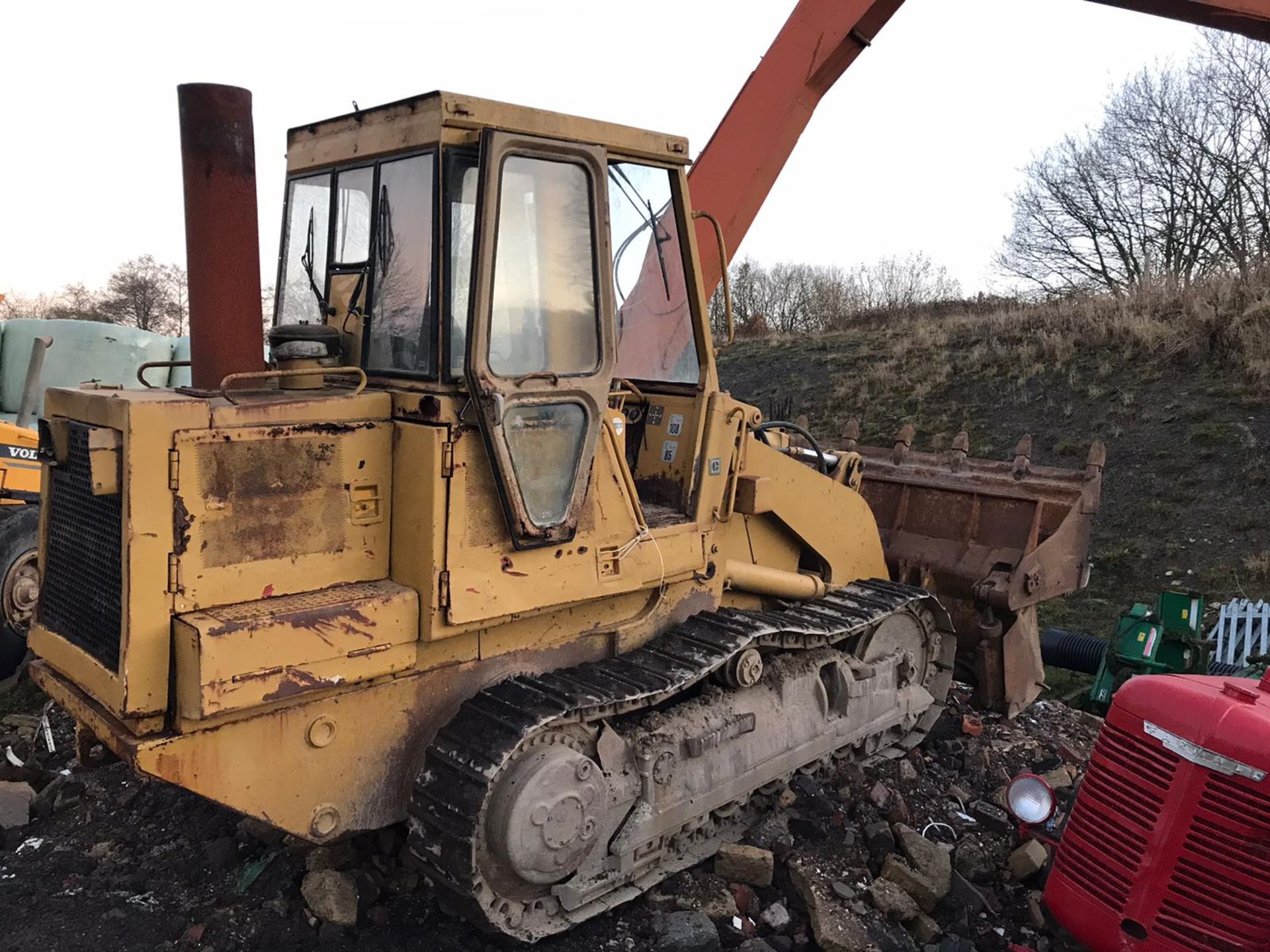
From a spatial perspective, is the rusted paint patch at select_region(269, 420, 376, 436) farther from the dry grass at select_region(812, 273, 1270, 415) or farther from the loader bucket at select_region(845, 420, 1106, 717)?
the dry grass at select_region(812, 273, 1270, 415)

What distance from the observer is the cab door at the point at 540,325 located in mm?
3305

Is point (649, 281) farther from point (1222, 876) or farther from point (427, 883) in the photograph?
point (1222, 876)

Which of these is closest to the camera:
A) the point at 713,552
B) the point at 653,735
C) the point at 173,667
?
the point at 173,667

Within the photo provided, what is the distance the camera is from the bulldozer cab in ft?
10.9

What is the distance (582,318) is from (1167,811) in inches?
102

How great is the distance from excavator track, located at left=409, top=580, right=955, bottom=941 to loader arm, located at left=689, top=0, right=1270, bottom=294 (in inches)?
89.0

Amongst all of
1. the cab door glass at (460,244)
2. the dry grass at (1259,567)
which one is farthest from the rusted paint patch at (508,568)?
the dry grass at (1259,567)

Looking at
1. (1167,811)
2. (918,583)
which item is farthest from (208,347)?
(918,583)

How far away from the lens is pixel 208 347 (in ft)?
12.0

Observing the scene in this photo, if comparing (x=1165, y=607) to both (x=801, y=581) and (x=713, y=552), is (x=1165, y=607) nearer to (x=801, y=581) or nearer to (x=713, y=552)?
(x=801, y=581)

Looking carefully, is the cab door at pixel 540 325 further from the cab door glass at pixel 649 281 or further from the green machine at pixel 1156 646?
the green machine at pixel 1156 646

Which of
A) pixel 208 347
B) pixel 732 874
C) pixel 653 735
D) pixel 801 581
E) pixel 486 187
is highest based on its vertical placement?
pixel 486 187

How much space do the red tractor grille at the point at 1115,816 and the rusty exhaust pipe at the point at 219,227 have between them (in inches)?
138

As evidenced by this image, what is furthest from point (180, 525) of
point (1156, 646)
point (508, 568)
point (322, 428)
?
point (1156, 646)
